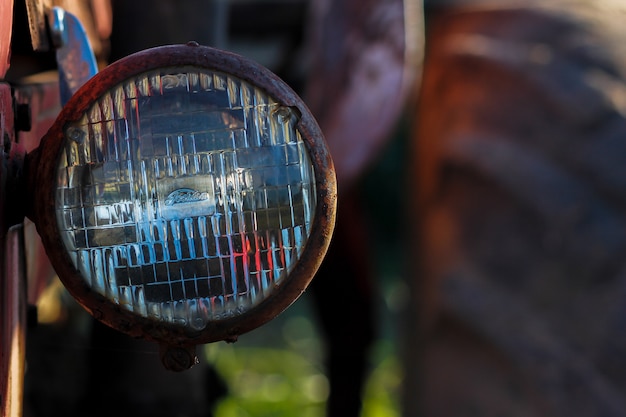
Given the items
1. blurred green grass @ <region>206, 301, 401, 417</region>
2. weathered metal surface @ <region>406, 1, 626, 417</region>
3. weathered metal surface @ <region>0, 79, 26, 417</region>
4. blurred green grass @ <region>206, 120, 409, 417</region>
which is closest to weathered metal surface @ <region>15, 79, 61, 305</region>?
weathered metal surface @ <region>0, 79, 26, 417</region>

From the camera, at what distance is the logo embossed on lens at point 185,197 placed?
20.9 inches

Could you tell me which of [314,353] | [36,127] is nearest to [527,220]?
[36,127]

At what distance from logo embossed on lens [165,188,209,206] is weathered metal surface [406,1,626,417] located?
561 mm

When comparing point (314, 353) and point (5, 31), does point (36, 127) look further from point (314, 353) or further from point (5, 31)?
point (314, 353)

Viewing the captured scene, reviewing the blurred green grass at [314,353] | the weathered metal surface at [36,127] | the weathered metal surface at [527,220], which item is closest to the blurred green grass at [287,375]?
the blurred green grass at [314,353]

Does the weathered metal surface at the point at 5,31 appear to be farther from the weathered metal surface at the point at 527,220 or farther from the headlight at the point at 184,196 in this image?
the weathered metal surface at the point at 527,220

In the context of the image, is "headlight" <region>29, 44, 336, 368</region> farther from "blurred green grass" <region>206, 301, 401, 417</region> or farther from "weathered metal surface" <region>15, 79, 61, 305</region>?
"blurred green grass" <region>206, 301, 401, 417</region>

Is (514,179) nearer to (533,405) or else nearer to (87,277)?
(533,405)

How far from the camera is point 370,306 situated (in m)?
1.77

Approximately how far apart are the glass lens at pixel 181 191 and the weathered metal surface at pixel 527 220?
0.53 metres

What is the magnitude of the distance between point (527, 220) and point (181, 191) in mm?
671

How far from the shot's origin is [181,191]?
1.74 ft

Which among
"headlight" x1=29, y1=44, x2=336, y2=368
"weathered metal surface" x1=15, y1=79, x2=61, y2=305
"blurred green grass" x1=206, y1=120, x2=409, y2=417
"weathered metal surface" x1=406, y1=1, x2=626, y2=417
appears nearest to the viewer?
"headlight" x1=29, y1=44, x2=336, y2=368

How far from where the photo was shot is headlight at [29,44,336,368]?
1.72 feet
